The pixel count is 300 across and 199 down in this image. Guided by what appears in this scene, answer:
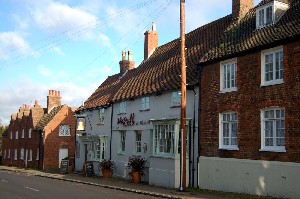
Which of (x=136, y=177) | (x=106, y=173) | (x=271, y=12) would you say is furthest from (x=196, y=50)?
(x=106, y=173)

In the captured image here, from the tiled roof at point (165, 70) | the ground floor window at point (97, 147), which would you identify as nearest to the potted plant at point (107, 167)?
the ground floor window at point (97, 147)

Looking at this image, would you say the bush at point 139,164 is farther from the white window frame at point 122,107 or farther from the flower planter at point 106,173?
the white window frame at point 122,107

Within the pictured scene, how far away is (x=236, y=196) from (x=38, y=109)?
42.9m

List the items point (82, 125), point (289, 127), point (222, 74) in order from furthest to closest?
point (82, 125) < point (222, 74) < point (289, 127)

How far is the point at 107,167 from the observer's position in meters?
31.7

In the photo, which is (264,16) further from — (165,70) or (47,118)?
(47,118)

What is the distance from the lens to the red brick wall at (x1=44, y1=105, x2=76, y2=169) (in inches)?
2018

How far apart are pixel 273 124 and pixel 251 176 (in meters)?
2.65

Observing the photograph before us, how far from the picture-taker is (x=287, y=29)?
18.3 m

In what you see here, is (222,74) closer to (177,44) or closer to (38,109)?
(177,44)

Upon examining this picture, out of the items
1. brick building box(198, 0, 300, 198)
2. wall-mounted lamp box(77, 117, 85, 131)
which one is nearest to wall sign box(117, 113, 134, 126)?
wall-mounted lamp box(77, 117, 85, 131)

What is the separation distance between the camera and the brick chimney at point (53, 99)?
56.4m

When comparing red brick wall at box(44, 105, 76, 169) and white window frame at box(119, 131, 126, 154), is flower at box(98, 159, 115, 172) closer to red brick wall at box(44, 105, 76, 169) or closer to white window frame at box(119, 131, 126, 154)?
white window frame at box(119, 131, 126, 154)

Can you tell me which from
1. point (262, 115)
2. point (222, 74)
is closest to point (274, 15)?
point (222, 74)
